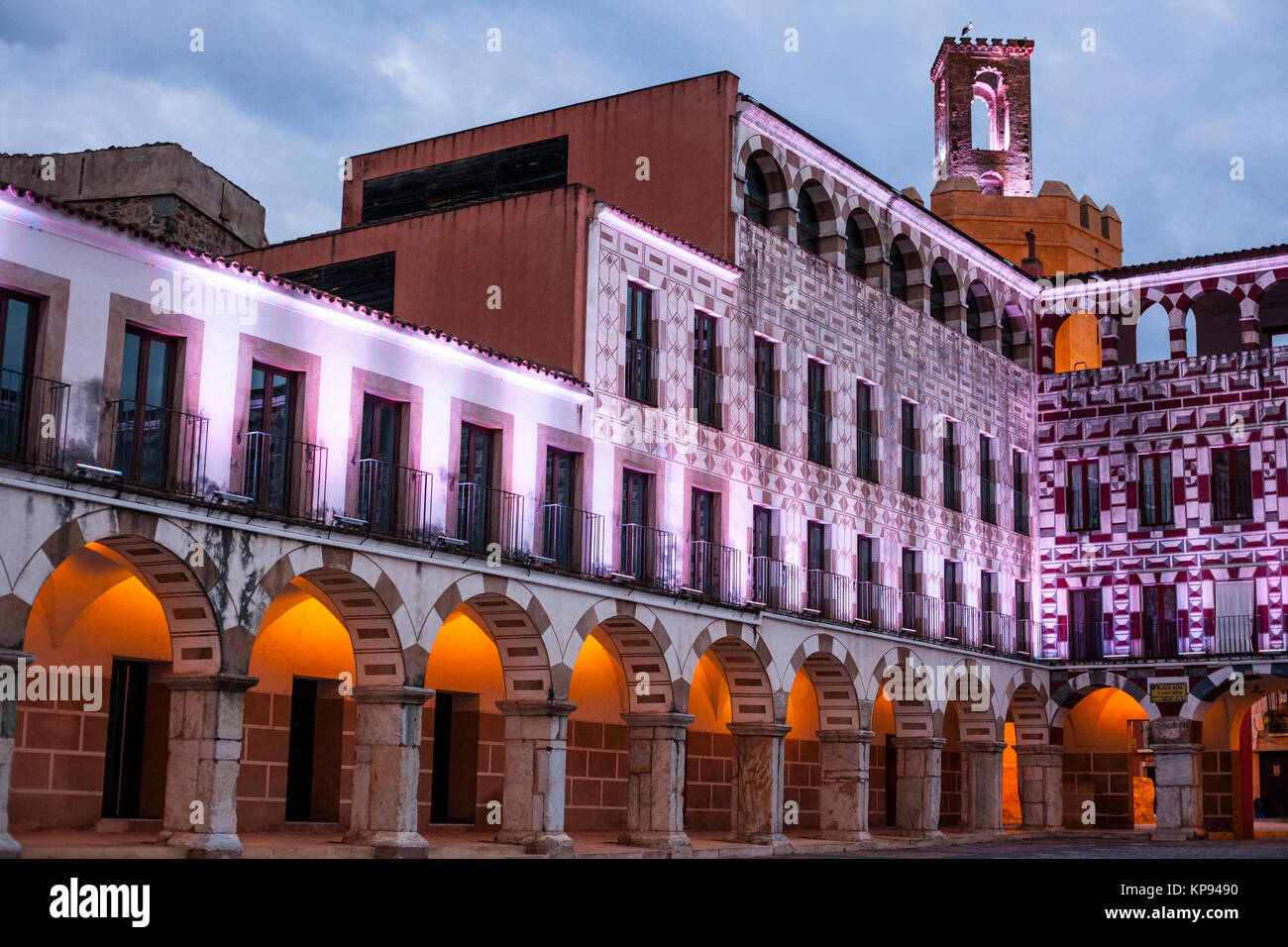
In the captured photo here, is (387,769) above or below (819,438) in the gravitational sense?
below

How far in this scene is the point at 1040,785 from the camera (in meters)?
36.0

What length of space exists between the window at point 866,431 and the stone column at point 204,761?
15.8m

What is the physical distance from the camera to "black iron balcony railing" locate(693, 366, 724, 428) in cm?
2748

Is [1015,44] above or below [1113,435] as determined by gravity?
above

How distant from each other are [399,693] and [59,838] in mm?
4256

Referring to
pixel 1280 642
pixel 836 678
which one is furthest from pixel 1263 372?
pixel 836 678

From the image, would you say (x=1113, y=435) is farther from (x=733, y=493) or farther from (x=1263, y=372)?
(x=733, y=493)

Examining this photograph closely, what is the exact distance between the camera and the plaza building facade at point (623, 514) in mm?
18875

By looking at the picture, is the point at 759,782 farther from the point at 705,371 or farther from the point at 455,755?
the point at 705,371

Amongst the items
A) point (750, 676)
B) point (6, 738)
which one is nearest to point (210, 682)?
point (6, 738)

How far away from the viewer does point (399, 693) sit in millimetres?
20875

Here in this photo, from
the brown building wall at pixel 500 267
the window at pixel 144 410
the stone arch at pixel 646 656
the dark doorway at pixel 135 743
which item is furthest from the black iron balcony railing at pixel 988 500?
the window at pixel 144 410

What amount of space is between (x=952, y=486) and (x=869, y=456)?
11.0 ft

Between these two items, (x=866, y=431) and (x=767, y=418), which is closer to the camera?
(x=767, y=418)
